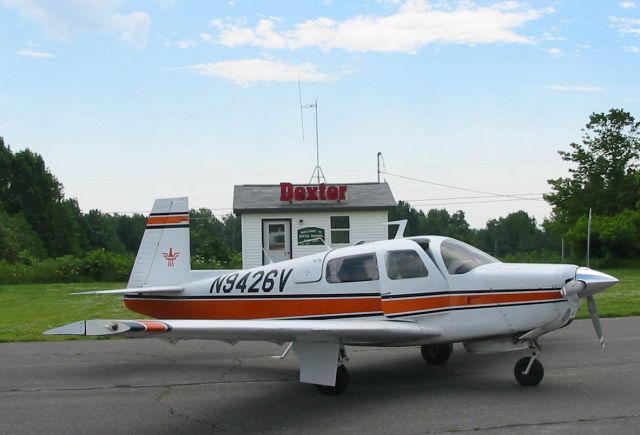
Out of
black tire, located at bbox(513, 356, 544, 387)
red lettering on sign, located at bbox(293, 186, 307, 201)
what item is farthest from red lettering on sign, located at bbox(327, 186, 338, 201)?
black tire, located at bbox(513, 356, 544, 387)

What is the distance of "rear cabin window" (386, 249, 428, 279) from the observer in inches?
323

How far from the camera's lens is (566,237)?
39.5m

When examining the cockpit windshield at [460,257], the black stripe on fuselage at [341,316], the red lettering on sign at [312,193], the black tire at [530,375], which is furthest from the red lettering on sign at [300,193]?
the black tire at [530,375]

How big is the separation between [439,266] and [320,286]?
1.63 meters

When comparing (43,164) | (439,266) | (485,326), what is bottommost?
(485,326)

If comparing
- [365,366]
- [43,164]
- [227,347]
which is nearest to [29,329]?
[227,347]

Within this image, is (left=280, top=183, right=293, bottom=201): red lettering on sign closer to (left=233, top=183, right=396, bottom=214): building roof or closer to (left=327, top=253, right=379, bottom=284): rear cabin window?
(left=233, top=183, right=396, bottom=214): building roof

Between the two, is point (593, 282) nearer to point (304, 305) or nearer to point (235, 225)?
point (304, 305)

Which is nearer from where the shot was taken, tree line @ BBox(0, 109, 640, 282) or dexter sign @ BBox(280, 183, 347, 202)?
dexter sign @ BBox(280, 183, 347, 202)

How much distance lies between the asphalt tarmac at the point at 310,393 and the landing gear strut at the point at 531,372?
0.34ft

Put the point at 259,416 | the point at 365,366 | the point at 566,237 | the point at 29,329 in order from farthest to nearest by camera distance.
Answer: the point at 566,237
the point at 29,329
the point at 365,366
the point at 259,416

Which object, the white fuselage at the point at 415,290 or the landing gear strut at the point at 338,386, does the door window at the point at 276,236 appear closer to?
the white fuselage at the point at 415,290

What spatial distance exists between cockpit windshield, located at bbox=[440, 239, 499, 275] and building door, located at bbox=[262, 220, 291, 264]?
15380mm

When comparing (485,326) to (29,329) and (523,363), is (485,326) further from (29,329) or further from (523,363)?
(29,329)
